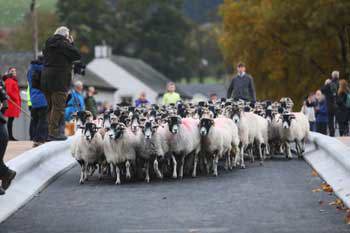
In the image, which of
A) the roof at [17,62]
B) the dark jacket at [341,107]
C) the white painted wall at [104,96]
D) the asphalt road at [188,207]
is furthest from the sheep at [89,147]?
the white painted wall at [104,96]

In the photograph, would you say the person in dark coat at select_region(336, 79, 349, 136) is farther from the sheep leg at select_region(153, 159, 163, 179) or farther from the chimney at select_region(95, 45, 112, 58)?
the chimney at select_region(95, 45, 112, 58)

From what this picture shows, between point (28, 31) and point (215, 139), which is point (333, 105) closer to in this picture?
point (215, 139)

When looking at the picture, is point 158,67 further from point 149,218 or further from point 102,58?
point 149,218

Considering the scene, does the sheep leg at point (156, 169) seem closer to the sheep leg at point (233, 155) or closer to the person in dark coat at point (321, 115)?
the sheep leg at point (233, 155)

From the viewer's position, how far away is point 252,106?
25.6 m

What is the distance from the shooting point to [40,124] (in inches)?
909

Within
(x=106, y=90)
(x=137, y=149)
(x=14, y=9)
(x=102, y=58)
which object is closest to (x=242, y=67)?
(x=14, y=9)

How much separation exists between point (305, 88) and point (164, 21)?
72.3 m

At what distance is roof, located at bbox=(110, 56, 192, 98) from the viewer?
106062mm

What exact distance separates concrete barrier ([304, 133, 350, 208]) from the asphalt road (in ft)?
0.85

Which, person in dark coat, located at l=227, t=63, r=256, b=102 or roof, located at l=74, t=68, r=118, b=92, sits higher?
roof, located at l=74, t=68, r=118, b=92

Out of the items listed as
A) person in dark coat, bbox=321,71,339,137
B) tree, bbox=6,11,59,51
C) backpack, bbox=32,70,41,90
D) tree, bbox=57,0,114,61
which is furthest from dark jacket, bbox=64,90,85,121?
tree, bbox=6,11,59,51

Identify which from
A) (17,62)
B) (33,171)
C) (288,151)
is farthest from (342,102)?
(17,62)

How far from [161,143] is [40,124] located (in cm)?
484
